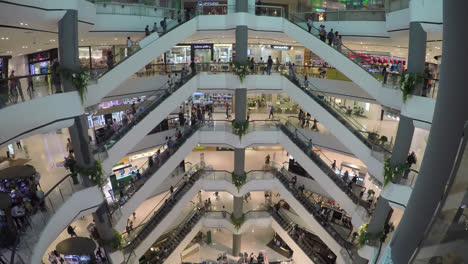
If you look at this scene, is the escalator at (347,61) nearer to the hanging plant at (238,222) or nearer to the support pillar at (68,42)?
the support pillar at (68,42)

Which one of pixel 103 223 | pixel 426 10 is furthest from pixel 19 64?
pixel 426 10

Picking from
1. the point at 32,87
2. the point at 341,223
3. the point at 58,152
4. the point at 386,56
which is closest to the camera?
the point at 32,87

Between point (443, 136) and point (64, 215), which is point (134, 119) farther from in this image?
point (443, 136)

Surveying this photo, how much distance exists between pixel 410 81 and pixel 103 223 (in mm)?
11549

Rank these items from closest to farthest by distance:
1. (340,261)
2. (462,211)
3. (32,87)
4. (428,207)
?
(462,211), (428,207), (32,87), (340,261)

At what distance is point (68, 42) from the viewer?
29.7 feet

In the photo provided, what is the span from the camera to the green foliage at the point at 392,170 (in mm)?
10273

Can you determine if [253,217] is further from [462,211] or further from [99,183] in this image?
[462,211]

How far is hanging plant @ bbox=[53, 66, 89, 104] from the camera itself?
Answer: 898 centimetres

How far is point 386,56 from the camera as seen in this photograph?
22344 millimetres

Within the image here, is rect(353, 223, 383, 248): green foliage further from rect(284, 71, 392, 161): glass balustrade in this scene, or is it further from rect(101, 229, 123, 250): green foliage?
rect(101, 229, 123, 250): green foliage

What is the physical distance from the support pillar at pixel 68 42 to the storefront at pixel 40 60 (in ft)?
35.2

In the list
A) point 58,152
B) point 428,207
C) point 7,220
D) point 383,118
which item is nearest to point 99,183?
point 7,220

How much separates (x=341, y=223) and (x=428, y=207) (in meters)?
14.7
